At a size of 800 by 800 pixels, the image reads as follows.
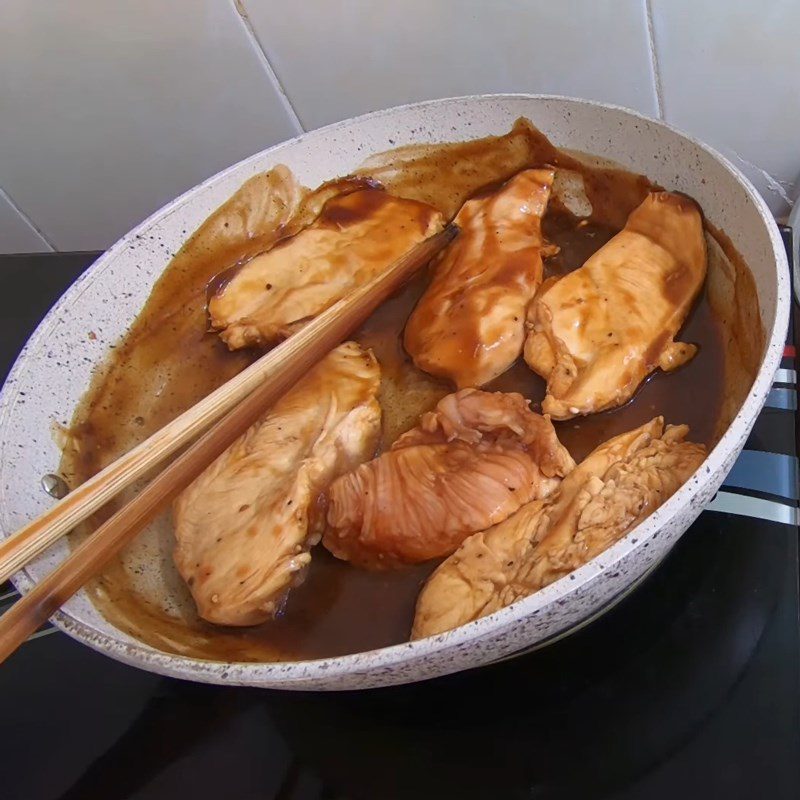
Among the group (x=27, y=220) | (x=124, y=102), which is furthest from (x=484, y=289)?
(x=27, y=220)

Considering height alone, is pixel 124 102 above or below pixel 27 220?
above

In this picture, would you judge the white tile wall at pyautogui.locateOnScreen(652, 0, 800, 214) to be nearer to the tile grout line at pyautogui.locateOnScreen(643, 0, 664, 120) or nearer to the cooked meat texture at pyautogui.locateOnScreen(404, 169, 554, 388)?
the tile grout line at pyautogui.locateOnScreen(643, 0, 664, 120)

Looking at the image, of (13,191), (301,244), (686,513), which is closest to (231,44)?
(301,244)

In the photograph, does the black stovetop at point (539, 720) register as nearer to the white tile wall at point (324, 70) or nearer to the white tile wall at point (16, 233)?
the white tile wall at point (324, 70)

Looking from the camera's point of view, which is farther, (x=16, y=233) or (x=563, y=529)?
(x=16, y=233)

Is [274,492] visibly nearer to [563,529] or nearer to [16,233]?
[563,529]

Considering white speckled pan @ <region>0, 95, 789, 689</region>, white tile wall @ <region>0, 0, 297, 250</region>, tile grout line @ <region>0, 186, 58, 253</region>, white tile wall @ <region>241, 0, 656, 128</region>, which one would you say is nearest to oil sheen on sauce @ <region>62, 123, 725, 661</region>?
white speckled pan @ <region>0, 95, 789, 689</region>

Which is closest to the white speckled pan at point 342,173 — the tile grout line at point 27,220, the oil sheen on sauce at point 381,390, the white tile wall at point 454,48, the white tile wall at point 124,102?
the oil sheen on sauce at point 381,390
